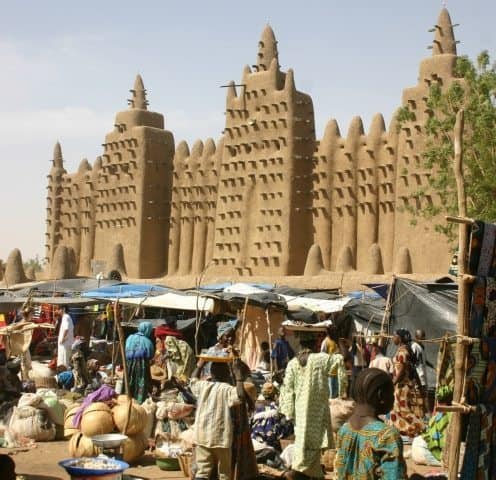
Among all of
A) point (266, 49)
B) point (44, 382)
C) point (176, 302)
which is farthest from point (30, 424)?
point (266, 49)

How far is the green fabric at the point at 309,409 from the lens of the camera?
7.61 meters

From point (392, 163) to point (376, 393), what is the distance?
2643 centimetres

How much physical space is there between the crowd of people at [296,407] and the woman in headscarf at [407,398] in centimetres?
1

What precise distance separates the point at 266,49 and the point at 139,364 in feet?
83.5

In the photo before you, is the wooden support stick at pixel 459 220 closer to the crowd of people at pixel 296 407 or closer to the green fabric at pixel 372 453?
the crowd of people at pixel 296 407

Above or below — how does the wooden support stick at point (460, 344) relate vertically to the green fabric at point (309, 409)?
above

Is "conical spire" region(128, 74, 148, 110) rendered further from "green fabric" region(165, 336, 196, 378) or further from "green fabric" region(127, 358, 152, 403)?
"green fabric" region(127, 358, 152, 403)

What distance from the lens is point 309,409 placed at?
7.72 m

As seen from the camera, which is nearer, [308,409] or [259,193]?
[308,409]

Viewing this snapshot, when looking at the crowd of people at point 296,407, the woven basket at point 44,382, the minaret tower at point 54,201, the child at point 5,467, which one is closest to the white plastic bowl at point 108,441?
the crowd of people at point 296,407

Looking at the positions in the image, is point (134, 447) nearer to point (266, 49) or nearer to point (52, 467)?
point (52, 467)

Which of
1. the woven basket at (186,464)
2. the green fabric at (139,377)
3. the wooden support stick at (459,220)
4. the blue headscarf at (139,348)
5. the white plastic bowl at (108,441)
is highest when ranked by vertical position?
the wooden support stick at (459,220)

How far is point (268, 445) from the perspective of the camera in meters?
8.68

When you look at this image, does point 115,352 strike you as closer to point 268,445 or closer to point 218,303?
point 218,303
